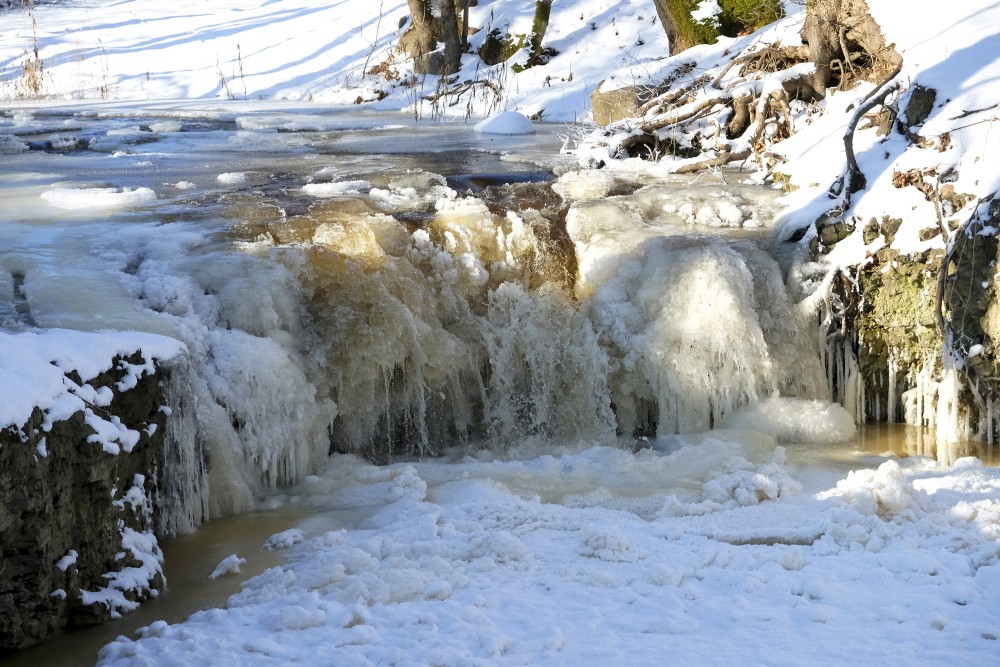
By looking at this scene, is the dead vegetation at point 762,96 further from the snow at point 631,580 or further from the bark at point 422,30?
the bark at point 422,30

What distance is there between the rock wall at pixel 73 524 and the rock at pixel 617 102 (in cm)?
891

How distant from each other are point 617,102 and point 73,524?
9944 millimetres

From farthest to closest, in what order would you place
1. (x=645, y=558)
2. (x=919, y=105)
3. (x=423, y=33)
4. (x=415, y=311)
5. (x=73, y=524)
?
(x=423, y=33)
(x=919, y=105)
(x=415, y=311)
(x=645, y=558)
(x=73, y=524)

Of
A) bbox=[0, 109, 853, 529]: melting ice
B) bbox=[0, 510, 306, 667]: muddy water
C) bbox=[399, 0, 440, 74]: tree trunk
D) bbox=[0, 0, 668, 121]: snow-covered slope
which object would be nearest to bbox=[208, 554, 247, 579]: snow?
bbox=[0, 510, 306, 667]: muddy water

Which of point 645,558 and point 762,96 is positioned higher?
point 762,96

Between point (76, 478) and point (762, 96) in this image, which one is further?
point (762, 96)

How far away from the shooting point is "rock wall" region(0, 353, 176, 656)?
3.35 meters

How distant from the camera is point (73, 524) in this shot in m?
3.62

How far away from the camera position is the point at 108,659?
329 centimetres

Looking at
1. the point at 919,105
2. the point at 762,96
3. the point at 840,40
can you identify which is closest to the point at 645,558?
the point at 919,105

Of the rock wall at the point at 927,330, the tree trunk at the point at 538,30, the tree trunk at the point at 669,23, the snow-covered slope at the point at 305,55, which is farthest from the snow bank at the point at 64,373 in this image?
the tree trunk at the point at 538,30

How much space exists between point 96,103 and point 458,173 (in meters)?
10.6

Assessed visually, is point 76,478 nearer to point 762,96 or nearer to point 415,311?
point 415,311

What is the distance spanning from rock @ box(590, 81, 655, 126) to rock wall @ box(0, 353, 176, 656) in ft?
29.2
